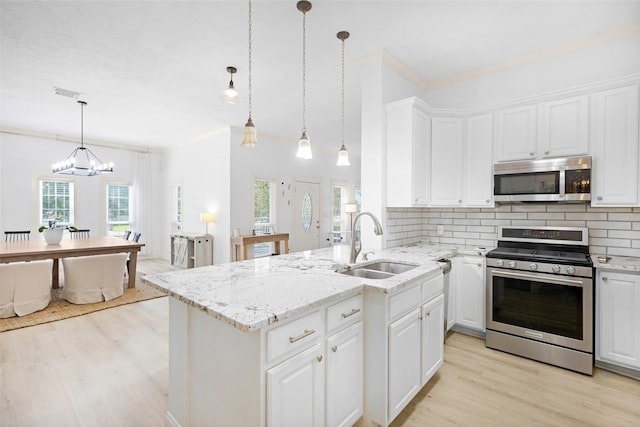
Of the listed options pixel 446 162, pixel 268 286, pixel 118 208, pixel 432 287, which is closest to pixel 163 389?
pixel 268 286

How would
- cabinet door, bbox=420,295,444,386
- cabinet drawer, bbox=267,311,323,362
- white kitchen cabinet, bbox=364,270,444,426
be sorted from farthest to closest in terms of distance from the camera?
cabinet door, bbox=420,295,444,386 < white kitchen cabinet, bbox=364,270,444,426 < cabinet drawer, bbox=267,311,323,362

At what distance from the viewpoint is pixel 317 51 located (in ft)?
10.2

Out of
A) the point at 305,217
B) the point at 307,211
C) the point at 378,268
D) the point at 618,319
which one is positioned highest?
the point at 307,211

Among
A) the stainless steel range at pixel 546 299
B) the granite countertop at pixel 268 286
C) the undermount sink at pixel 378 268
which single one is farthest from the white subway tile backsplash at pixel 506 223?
the granite countertop at pixel 268 286

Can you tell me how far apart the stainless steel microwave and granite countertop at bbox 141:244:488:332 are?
1270 millimetres

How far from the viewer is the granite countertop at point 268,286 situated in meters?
1.28

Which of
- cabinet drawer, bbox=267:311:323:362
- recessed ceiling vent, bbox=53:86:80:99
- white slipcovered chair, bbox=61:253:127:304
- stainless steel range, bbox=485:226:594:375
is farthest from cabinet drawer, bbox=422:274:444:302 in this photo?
recessed ceiling vent, bbox=53:86:80:99

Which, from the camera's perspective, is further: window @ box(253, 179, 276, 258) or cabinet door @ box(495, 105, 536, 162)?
window @ box(253, 179, 276, 258)

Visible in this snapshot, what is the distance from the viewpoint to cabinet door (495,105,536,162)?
296 centimetres

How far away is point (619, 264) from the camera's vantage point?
7.80 ft

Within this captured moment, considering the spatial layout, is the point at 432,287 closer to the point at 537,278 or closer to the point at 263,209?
the point at 537,278

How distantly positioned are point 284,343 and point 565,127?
3.16m

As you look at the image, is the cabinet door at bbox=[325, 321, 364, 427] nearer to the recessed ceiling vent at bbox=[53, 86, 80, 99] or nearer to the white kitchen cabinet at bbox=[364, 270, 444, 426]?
the white kitchen cabinet at bbox=[364, 270, 444, 426]

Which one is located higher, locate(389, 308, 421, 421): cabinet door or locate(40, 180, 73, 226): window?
locate(40, 180, 73, 226): window
